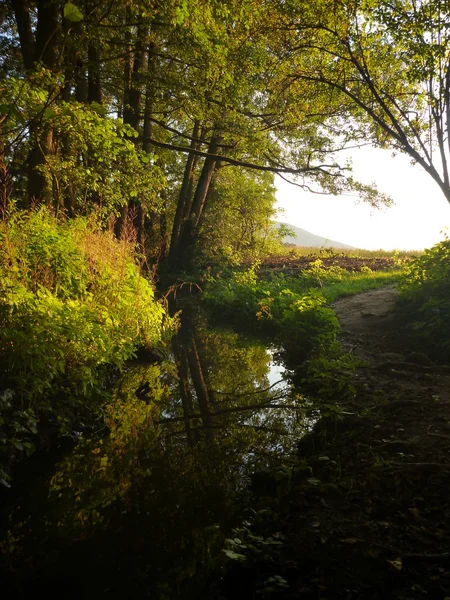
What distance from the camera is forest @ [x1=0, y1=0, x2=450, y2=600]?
277 centimetres

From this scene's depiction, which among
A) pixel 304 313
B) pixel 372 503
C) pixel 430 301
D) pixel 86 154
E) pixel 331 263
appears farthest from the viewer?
pixel 331 263

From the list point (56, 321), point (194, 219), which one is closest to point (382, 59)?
point (56, 321)

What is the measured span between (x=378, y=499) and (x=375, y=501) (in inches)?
1.2

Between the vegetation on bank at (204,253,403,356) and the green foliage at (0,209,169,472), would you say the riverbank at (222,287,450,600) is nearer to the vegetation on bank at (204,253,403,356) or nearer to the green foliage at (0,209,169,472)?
the vegetation on bank at (204,253,403,356)

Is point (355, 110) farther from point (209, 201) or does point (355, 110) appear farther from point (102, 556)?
point (209, 201)

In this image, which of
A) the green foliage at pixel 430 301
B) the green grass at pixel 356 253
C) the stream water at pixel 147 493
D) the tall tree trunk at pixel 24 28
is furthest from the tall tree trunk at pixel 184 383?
the green grass at pixel 356 253

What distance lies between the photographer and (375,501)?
10.6 feet

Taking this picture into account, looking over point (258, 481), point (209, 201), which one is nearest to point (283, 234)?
point (209, 201)

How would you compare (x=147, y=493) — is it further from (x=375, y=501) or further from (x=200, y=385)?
(x=200, y=385)

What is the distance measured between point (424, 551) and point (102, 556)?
80.2 inches

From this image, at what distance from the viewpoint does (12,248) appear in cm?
485

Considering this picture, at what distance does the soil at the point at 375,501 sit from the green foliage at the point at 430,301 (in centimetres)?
133

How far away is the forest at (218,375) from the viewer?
9.09ft

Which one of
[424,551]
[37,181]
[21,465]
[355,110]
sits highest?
[355,110]
